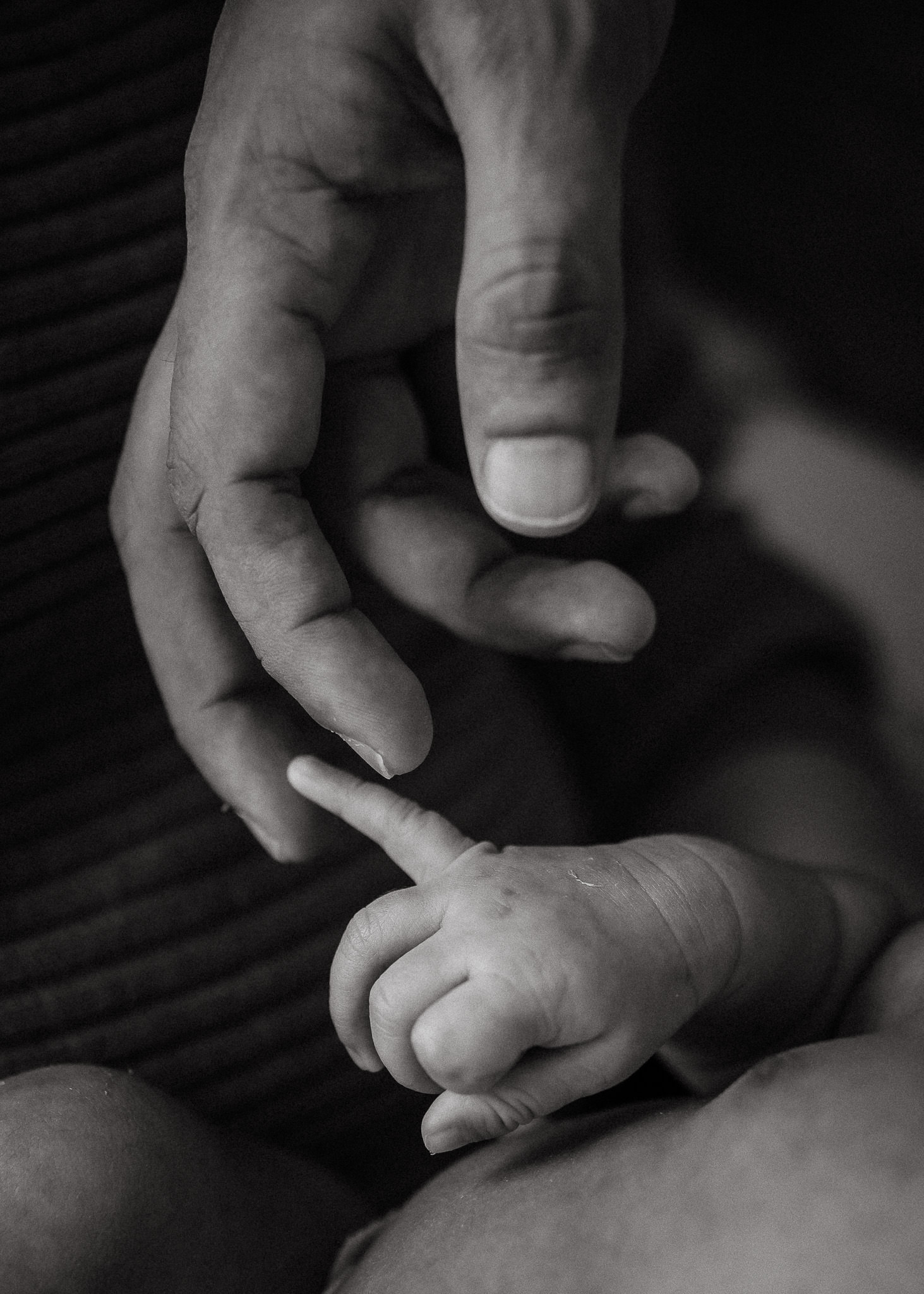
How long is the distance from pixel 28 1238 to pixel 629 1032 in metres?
0.24

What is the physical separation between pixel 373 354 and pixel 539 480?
0.57ft

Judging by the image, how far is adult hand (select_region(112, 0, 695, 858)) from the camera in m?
0.42

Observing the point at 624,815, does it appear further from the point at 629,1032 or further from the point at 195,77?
the point at 195,77

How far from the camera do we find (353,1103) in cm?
66

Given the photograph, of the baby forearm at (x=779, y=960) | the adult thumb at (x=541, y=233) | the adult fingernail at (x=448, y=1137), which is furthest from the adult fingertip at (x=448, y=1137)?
the adult thumb at (x=541, y=233)

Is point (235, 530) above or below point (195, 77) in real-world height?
below

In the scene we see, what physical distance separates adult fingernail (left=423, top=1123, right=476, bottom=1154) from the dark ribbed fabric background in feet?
0.70

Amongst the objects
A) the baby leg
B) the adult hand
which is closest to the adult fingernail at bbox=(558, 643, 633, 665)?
the adult hand

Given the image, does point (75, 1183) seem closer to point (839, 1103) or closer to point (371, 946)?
point (371, 946)

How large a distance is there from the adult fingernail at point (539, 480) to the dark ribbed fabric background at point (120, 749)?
0.20 meters

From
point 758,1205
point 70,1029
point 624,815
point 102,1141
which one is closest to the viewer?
point 758,1205

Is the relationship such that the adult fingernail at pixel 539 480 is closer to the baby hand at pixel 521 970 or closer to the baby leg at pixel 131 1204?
the baby hand at pixel 521 970

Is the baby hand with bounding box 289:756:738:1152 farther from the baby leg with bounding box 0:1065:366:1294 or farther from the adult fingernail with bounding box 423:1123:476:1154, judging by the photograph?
the baby leg with bounding box 0:1065:366:1294

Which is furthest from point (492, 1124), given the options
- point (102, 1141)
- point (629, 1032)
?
point (102, 1141)
